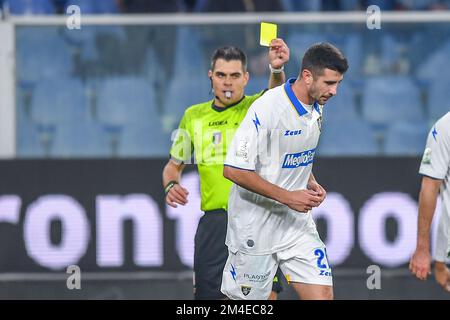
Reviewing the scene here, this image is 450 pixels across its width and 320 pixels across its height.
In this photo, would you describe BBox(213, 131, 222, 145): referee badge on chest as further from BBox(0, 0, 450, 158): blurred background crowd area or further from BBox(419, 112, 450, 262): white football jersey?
BBox(0, 0, 450, 158): blurred background crowd area

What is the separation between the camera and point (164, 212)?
35.8 ft

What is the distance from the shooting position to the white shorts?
7.17 metres

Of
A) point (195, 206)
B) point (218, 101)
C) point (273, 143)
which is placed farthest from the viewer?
point (195, 206)

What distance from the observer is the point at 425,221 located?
729 centimetres

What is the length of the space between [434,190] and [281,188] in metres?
0.99

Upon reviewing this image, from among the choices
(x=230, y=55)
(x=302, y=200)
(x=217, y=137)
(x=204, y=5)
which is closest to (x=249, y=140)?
(x=302, y=200)

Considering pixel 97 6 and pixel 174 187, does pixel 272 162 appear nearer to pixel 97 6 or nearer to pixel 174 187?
pixel 174 187

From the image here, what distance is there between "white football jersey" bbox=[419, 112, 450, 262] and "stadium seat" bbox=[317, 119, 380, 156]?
3689 millimetres

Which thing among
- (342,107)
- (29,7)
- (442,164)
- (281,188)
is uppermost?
(29,7)

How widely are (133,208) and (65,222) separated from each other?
2.07 ft

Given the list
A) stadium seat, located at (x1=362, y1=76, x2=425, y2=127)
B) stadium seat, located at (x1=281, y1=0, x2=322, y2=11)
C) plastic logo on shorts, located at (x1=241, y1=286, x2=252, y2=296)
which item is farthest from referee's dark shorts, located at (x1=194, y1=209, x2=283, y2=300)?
stadium seat, located at (x1=281, y1=0, x2=322, y2=11)

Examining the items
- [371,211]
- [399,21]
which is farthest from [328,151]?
[399,21]

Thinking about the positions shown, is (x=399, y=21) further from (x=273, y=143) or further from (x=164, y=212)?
(x=273, y=143)

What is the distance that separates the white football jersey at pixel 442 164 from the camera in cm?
725
